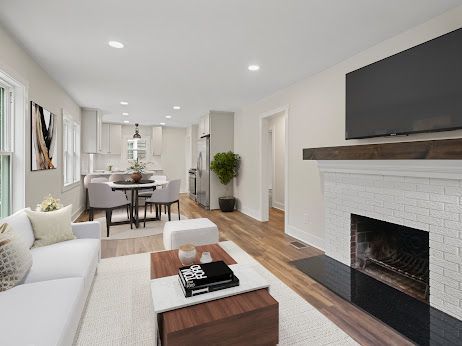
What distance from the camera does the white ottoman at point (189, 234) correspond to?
300 centimetres

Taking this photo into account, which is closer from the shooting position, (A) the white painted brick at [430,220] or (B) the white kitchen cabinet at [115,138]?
(A) the white painted brick at [430,220]

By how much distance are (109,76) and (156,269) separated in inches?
124

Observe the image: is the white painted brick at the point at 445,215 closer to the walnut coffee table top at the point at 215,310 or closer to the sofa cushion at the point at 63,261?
the walnut coffee table top at the point at 215,310

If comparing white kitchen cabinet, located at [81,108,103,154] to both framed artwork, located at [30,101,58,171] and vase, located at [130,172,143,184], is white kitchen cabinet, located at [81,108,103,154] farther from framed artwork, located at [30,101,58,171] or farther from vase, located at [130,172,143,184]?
framed artwork, located at [30,101,58,171]

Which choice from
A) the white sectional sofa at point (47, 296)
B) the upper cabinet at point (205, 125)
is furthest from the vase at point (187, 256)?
the upper cabinet at point (205, 125)

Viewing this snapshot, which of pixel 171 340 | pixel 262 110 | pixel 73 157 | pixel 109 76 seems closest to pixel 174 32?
pixel 109 76

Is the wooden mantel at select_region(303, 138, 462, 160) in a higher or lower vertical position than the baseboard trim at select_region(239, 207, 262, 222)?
higher

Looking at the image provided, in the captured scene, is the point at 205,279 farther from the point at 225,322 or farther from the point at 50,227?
the point at 50,227

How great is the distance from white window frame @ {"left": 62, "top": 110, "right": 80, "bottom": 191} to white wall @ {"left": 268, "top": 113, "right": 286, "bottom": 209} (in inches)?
184

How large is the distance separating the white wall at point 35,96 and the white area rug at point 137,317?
1620 mm

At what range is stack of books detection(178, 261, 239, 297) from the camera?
1.59m

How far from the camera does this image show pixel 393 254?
111 inches

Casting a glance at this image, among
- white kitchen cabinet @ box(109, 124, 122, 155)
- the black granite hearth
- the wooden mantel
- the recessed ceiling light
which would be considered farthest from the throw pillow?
white kitchen cabinet @ box(109, 124, 122, 155)

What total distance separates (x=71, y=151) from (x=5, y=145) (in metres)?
2.82
